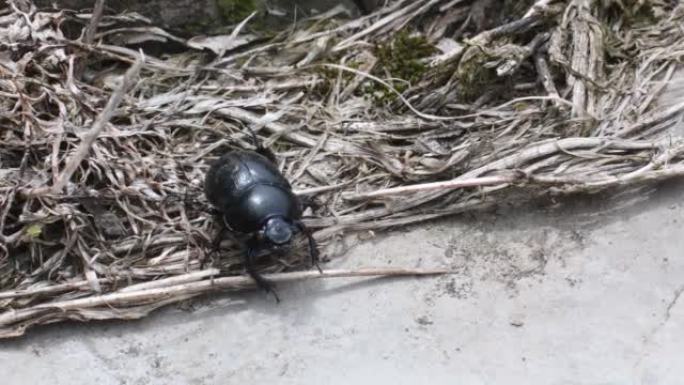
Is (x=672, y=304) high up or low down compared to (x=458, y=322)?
up

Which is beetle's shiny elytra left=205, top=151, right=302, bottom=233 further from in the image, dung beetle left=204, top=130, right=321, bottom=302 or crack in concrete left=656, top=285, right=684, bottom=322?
crack in concrete left=656, top=285, right=684, bottom=322

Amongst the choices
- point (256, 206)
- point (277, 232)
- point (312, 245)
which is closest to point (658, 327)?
point (312, 245)

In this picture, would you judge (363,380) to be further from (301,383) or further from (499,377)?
(499,377)

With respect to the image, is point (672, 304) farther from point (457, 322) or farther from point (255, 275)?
point (255, 275)

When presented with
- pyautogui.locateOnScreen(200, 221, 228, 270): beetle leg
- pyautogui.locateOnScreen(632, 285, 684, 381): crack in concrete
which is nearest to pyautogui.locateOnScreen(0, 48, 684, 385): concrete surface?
pyautogui.locateOnScreen(632, 285, 684, 381): crack in concrete

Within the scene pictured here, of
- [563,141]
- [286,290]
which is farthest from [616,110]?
[286,290]

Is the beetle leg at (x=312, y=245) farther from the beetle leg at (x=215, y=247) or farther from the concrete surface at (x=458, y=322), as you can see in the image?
the beetle leg at (x=215, y=247)

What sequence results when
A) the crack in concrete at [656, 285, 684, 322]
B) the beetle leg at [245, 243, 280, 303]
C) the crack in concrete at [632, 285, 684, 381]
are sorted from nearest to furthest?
the crack in concrete at [632, 285, 684, 381] → the crack in concrete at [656, 285, 684, 322] → the beetle leg at [245, 243, 280, 303]

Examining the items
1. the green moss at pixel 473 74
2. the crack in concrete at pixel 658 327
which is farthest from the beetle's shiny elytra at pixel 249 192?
the crack in concrete at pixel 658 327
